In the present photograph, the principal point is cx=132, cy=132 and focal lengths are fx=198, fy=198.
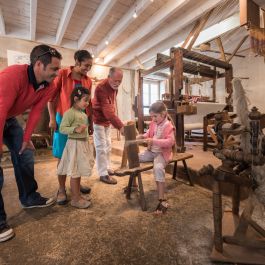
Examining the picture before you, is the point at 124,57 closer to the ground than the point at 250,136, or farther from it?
farther from it

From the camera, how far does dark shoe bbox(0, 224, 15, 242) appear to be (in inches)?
55.8

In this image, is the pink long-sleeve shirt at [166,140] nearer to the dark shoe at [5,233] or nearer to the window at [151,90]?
the dark shoe at [5,233]

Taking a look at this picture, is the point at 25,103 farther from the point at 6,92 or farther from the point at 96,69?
the point at 96,69

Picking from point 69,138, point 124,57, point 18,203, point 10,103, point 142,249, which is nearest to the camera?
point 142,249

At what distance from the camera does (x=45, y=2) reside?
3816mm

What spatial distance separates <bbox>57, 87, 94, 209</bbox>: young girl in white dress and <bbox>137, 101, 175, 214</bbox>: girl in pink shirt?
0.63 metres

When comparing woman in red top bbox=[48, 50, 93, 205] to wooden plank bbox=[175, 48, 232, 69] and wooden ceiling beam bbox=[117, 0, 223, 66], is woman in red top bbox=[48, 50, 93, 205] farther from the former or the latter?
wooden ceiling beam bbox=[117, 0, 223, 66]

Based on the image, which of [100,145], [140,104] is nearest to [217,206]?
[100,145]

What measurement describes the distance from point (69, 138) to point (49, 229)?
0.79m

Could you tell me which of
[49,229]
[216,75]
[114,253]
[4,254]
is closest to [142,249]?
[114,253]

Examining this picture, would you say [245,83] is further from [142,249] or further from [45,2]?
[142,249]

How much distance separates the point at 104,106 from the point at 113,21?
3144 mm

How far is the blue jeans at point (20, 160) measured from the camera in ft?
5.75

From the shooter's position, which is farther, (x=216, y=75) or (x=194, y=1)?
(x=216, y=75)
